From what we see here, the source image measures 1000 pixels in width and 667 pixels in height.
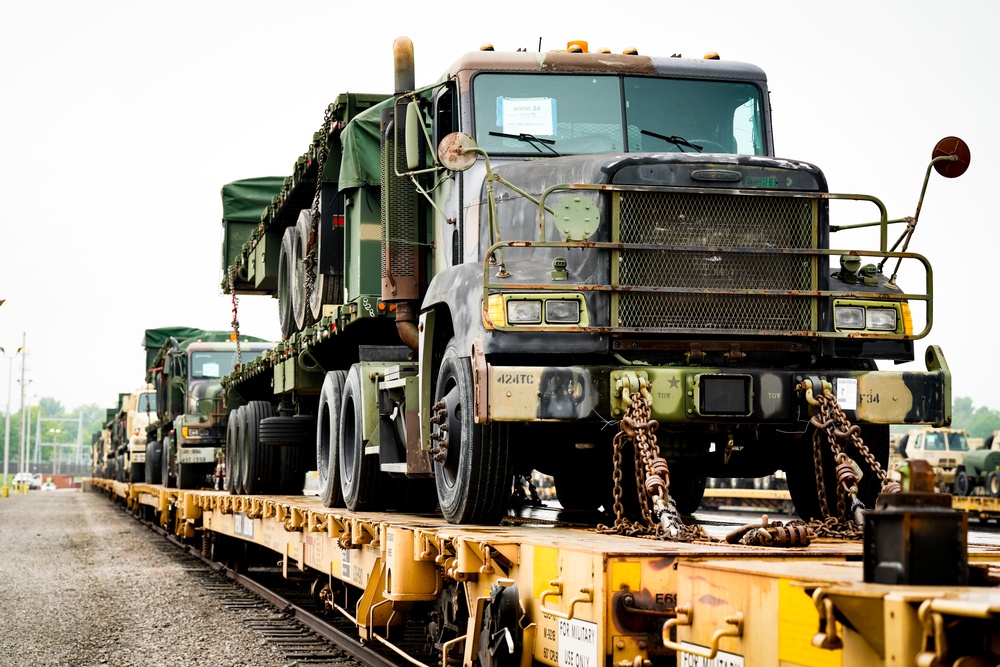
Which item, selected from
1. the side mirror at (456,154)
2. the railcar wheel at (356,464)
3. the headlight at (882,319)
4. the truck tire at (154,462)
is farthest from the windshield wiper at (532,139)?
the truck tire at (154,462)

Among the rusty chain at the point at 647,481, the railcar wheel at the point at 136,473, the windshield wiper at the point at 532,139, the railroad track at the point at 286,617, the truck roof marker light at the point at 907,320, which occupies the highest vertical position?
the windshield wiper at the point at 532,139

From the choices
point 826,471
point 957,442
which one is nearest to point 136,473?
point 957,442

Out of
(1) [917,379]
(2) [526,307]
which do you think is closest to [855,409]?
(1) [917,379]

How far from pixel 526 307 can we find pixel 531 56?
227 cm

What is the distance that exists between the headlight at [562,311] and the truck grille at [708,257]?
9.8 inches

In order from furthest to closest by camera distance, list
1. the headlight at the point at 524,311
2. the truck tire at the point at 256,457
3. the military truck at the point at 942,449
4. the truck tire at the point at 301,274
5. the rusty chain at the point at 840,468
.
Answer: the military truck at the point at 942,449 < the truck tire at the point at 256,457 < the truck tire at the point at 301,274 < the headlight at the point at 524,311 < the rusty chain at the point at 840,468

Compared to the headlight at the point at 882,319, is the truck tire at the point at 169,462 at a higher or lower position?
lower

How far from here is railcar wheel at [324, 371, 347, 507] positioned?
1038cm

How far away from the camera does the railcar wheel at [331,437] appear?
34.0 feet

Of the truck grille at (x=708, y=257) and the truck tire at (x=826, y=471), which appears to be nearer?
the truck grille at (x=708, y=257)

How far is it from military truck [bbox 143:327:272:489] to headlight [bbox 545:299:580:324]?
37.7 ft

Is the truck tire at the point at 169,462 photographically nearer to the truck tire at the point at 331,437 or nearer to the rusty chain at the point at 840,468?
the truck tire at the point at 331,437

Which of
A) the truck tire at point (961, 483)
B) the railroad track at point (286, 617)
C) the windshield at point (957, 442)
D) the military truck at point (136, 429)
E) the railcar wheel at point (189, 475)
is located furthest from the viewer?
the military truck at point (136, 429)

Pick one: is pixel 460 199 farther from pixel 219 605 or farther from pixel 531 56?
pixel 219 605
